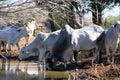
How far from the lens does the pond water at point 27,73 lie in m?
12.6

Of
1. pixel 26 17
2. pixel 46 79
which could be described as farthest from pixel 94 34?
pixel 26 17

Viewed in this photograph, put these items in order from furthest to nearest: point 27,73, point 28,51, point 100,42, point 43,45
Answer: point 28,51, point 43,45, point 100,42, point 27,73

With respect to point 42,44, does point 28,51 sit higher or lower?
lower

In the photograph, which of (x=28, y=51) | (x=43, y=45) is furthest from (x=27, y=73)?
(x=28, y=51)

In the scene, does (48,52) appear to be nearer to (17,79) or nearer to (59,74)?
(59,74)

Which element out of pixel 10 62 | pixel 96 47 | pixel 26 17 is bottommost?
pixel 10 62

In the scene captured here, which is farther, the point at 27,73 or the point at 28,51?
the point at 28,51

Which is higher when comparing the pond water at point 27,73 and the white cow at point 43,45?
the white cow at point 43,45

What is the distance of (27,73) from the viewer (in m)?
14.1

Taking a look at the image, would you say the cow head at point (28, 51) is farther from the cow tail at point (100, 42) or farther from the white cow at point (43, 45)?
the cow tail at point (100, 42)

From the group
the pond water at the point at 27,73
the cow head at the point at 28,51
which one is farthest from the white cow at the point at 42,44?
the pond water at the point at 27,73

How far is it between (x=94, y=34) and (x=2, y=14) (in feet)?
32.6

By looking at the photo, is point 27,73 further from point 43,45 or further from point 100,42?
point 100,42

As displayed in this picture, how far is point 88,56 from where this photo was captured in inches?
664
